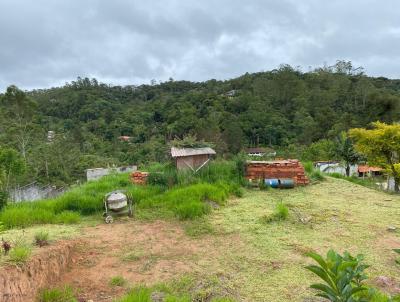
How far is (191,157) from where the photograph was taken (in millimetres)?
8719

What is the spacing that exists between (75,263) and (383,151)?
1048cm

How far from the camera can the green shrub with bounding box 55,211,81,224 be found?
6.02 m

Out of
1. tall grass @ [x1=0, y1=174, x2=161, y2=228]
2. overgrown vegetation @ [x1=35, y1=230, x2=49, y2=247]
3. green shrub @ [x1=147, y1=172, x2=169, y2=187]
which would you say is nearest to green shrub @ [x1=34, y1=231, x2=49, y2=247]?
overgrown vegetation @ [x1=35, y1=230, x2=49, y2=247]

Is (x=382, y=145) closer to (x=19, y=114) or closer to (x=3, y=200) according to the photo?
(x=3, y=200)

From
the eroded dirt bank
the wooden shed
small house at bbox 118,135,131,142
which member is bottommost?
the eroded dirt bank

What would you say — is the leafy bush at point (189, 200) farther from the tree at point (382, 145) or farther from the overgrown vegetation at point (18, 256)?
the tree at point (382, 145)

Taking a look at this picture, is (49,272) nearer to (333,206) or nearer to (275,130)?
(333,206)

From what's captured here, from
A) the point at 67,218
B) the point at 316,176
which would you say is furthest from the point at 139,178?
the point at 316,176

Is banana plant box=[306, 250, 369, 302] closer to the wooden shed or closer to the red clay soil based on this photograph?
the red clay soil

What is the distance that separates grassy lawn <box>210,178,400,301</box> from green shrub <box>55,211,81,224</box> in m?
2.28

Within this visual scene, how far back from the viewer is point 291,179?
853cm

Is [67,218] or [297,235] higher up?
Result: [67,218]

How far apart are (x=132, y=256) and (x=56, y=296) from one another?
3.78 ft

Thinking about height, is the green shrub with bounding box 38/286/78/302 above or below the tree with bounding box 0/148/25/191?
below
